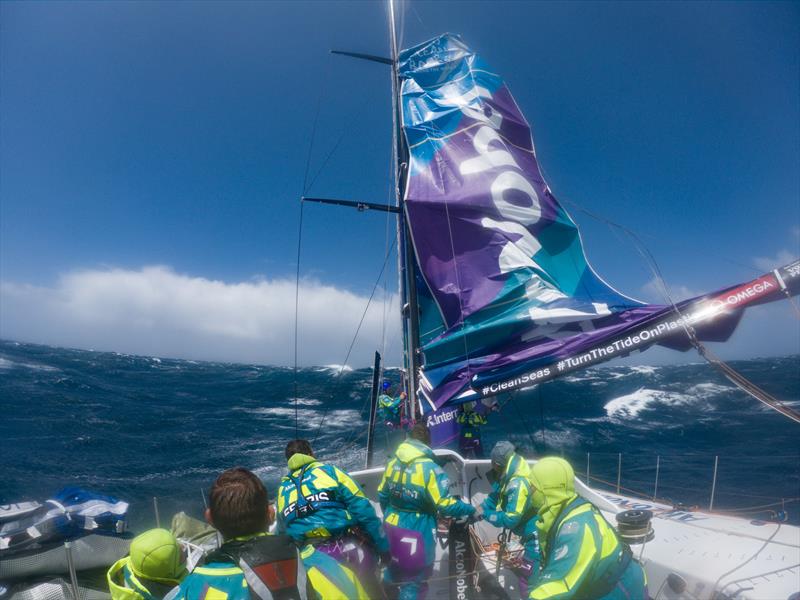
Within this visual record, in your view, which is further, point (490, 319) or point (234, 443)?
point (234, 443)

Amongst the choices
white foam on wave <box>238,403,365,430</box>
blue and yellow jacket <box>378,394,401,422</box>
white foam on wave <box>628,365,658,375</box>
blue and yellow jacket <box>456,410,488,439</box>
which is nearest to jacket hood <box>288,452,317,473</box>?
blue and yellow jacket <box>456,410,488,439</box>

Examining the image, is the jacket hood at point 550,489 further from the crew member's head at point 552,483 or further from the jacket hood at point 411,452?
the jacket hood at point 411,452

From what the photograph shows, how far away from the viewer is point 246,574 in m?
1.89

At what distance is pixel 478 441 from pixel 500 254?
12.9ft

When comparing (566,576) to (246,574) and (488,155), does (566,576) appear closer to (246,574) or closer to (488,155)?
(246,574)

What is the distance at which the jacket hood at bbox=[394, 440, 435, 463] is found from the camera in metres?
3.63

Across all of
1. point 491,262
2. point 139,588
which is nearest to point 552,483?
point 139,588

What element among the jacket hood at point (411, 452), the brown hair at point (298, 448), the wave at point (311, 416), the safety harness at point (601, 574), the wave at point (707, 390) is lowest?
the wave at point (311, 416)

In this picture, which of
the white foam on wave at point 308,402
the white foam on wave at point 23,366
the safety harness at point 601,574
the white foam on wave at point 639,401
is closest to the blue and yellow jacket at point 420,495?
the safety harness at point 601,574

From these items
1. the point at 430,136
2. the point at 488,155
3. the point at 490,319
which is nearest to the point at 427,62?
the point at 430,136

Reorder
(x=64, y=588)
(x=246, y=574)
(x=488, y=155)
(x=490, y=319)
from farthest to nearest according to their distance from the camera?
(x=488, y=155)
(x=490, y=319)
(x=64, y=588)
(x=246, y=574)

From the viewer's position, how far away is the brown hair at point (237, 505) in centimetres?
203

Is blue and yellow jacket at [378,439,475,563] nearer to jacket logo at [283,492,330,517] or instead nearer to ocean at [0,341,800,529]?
jacket logo at [283,492,330,517]

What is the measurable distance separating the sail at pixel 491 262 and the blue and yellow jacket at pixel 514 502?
9.56 feet
